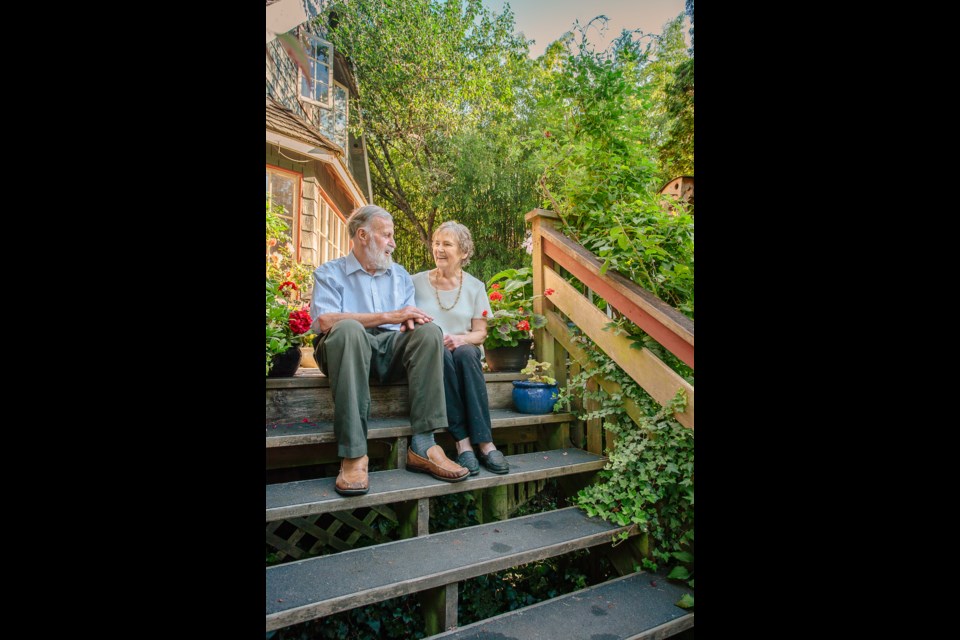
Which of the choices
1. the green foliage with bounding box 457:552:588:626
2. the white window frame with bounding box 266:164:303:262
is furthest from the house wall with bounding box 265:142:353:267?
the green foliage with bounding box 457:552:588:626

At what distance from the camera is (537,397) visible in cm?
232

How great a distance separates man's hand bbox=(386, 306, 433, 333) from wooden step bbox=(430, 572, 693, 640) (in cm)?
111

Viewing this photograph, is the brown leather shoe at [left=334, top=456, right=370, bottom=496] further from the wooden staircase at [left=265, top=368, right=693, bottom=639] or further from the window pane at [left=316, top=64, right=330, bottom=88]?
the window pane at [left=316, top=64, right=330, bottom=88]

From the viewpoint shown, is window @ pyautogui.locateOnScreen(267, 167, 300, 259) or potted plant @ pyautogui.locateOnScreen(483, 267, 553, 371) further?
window @ pyautogui.locateOnScreen(267, 167, 300, 259)

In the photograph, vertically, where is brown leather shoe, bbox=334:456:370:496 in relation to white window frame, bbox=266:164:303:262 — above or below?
Result: below

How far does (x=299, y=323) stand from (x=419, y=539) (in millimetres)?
1119

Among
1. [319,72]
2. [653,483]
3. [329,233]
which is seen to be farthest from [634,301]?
[319,72]

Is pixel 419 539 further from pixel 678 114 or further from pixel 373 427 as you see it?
pixel 678 114

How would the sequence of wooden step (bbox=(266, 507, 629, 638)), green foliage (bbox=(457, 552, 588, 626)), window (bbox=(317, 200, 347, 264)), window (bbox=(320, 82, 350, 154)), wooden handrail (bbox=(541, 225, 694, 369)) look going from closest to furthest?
wooden step (bbox=(266, 507, 629, 638)), wooden handrail (bbox=(541, 225, 694, 369)), green foliage (bbox=(457, 552, 588, 626)), window (bbox=(317, 200, 347, 264)), window (bbox=(320, 82, 350, 154))

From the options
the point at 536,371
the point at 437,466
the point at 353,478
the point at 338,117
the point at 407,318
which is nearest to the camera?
the point at 353,478

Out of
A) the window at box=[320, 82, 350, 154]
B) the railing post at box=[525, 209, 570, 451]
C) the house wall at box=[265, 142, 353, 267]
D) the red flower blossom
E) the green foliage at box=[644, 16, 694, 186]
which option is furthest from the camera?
the window at box=[320, 82, 350, 154]

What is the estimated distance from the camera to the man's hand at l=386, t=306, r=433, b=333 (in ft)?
6.67
